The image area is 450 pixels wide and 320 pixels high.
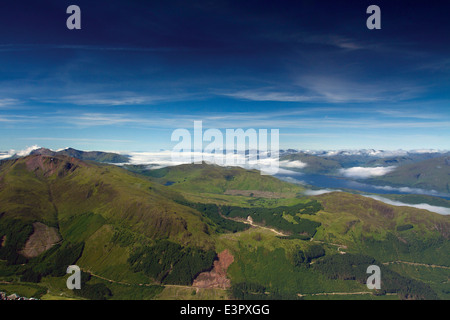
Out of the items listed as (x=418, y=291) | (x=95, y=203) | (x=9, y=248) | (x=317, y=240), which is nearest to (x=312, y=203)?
(x=317, y=240)

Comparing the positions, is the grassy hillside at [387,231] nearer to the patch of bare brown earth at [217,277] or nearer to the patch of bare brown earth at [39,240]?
the patch of bare brown earth at [217,277]

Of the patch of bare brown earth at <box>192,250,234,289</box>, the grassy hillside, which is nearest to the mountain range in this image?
the patch of bare brown earth at <box>192,250,234,289</box>

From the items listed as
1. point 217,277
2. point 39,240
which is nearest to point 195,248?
point 217,277

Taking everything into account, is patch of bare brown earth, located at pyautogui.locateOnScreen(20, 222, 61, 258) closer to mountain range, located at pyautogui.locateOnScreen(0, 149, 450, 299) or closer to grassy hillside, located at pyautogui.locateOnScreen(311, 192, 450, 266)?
mountain range, located at pyautogui.locateOnScreen(0, 149, 450, 299)

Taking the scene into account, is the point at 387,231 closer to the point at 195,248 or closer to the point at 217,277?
the point at 217,277

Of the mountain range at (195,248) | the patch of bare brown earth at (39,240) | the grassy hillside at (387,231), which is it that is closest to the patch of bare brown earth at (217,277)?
the mountain range at (195,248)
